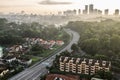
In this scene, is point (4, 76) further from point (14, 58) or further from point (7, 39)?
point (7, 39)

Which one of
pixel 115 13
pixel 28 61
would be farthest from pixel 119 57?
pixel 115 13

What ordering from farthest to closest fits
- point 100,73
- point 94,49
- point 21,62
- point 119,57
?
point 94,49, point 119,57, point 21,62, point 100,73

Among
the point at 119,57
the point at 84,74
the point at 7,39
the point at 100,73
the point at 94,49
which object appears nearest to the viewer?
the point at 100,73

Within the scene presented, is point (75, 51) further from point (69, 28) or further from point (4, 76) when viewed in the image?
point (69, 28)

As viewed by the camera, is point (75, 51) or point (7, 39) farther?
point (7, 39)

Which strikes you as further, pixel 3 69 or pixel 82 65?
pixel 3 69

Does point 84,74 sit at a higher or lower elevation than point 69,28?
higher
